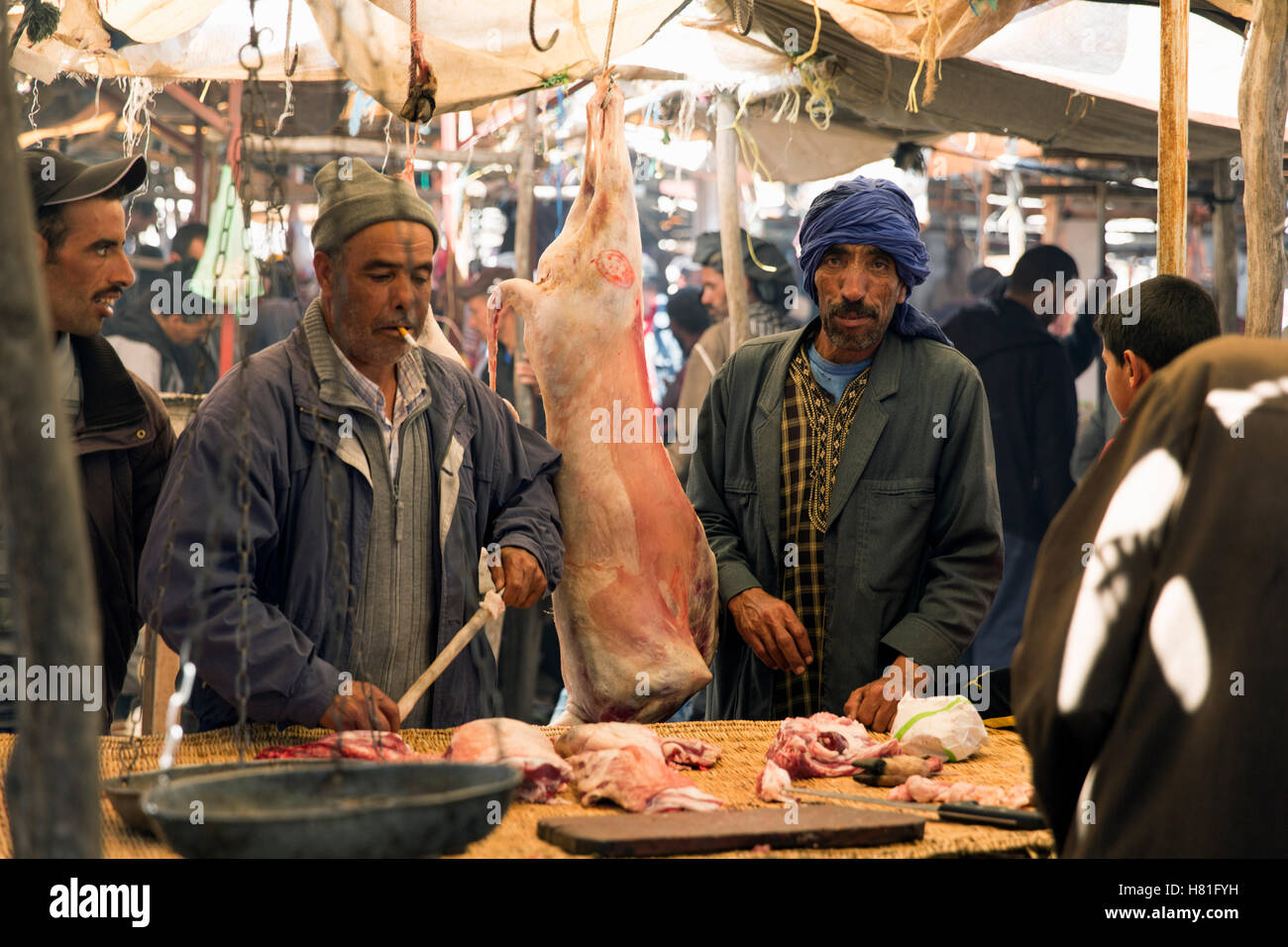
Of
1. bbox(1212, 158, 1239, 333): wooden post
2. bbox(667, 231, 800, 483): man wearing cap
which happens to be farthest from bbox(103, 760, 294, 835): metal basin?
bbox(1212, 158, 1239, 333): wooden post

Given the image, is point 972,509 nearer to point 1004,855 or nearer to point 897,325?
point 897,325

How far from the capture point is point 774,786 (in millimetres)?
2121

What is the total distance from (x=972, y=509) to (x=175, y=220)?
18.0 feet

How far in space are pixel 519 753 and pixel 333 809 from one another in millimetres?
629

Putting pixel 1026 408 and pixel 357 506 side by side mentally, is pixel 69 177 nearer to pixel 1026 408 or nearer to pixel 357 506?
pixel 357 506

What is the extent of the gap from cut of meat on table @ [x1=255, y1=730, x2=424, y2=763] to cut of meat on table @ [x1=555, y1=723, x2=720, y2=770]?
0.92 ft

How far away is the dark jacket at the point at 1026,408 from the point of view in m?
6.05

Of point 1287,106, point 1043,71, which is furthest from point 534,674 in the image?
point 1287,106

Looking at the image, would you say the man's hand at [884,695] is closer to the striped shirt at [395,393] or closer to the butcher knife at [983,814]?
the butcher knife at [983,814]

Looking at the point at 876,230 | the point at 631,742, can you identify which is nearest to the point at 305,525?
the point at 631,742

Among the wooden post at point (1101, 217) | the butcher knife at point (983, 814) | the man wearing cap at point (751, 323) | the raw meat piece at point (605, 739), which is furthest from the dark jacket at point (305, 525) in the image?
the wooden post at point (1101, 217)

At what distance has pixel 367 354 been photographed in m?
2.69

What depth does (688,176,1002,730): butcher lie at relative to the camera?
119 inches

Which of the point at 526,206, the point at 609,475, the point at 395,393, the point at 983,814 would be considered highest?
the point at 526,206
